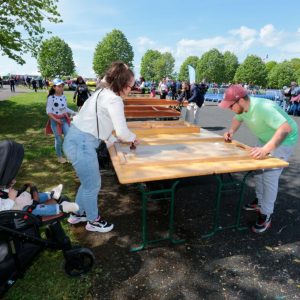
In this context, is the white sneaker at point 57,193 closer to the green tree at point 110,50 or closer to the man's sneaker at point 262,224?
the man's sneaker at point 262,224

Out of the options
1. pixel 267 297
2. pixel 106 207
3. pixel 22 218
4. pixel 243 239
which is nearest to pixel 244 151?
pixel 243 239

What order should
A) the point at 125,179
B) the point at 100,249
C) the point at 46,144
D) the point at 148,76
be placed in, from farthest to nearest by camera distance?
the point at 148,76 → the point at 46,144 → the point at 100,249 → the point at 125,179

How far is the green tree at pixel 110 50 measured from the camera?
63.0 meters

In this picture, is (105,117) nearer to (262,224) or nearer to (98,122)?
(98,122)

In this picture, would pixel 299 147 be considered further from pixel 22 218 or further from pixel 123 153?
pixel 22 218

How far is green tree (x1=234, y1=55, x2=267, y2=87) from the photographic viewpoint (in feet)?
211

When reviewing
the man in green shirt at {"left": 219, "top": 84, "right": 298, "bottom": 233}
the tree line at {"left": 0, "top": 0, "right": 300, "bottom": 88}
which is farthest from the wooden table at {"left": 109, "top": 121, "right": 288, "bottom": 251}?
the tree line at {"left": 0, "top": 0, "right": 300, "bottom": 88}

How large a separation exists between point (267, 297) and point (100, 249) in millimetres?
1799

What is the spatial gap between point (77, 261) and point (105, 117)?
145cm

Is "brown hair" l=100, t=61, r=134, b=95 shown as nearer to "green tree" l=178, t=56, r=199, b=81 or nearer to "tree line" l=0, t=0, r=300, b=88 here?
"tree line" l=0, t=0, r=300, b=88

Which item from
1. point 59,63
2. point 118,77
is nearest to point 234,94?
point 118,77

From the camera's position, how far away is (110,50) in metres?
62.8

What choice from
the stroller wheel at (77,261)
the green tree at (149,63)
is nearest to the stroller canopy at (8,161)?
the stroller wheel at (77,261)

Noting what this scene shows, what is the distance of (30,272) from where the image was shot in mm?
2777
